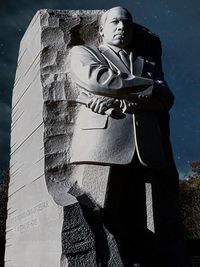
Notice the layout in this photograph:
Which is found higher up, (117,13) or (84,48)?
(117,13)

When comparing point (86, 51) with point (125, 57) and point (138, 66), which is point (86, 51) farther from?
point (138, 66)

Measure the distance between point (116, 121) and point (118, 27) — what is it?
38.2 inches

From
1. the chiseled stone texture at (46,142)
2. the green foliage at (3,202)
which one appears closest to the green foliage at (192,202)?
the green foliage at (3,202)

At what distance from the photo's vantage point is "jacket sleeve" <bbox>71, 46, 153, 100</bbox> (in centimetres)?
404

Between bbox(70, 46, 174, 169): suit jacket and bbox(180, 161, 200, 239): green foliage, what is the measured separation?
13.0 m

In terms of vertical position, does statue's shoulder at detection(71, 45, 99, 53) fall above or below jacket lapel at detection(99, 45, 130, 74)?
above

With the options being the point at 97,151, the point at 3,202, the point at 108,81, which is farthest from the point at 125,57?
the point at 3,202

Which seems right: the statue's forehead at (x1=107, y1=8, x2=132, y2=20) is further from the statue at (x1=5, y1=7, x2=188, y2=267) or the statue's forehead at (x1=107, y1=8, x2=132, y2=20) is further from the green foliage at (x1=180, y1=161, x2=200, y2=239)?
the green foliage at (x1=180, y1=161, x2=200, y2=239)

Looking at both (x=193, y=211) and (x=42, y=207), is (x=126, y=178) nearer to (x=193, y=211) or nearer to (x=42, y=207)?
(x=42, y=207)

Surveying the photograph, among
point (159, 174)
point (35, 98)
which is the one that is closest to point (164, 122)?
point (159, 174)

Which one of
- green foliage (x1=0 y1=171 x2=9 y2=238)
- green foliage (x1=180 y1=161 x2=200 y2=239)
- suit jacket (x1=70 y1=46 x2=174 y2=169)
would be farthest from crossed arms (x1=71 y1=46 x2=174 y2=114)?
green foliage (x1=180 y1=161 x2=200 y2=239)

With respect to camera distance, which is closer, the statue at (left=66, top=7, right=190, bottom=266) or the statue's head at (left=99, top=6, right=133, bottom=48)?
the statue at (left=66, top=7, right=190, bottom=266)

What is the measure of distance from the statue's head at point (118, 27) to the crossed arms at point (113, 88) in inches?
13.4

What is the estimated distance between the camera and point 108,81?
13.2 feet
